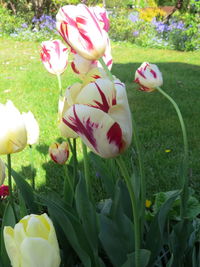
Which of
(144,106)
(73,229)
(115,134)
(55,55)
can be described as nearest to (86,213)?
(73,229)

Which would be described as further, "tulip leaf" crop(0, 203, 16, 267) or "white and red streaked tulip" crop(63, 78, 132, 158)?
"tulip leaf" crop(0, 203, 16, 267)

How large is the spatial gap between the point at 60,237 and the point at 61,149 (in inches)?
11.9

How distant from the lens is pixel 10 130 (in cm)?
87

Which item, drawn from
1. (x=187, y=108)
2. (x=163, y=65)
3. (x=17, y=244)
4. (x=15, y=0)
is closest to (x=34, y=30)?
(x=15, y=0)

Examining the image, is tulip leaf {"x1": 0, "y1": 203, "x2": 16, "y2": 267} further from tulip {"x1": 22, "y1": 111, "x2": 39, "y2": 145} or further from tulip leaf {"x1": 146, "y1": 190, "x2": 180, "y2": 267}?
tulip leaf {"x1": 146, "y1": 190, "x2": 180, "y2": 267}

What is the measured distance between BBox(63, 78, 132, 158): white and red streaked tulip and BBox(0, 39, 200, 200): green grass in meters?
1.32

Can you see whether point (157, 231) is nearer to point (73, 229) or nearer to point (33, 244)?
point (73, 229)

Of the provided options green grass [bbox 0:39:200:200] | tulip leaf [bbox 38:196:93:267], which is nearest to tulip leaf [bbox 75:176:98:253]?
tulip leaf [bbox 38:196:93:267]

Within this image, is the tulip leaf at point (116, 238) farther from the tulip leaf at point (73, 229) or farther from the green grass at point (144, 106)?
the green grass at point (144, 106)

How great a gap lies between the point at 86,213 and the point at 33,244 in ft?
1.18

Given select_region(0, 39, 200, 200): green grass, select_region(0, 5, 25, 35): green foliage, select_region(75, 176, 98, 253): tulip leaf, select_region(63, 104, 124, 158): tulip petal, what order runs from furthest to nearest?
select_region(0, 5, 25, 35): green foliage → select_region(0, 39, 200, 200): green grass → select_region(75, 176, 98, 253): tulip leaf → select_region(63, 104, 124, 158): tulip petal

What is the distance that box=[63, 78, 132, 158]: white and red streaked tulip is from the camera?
2.05ft

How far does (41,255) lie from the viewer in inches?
25.6

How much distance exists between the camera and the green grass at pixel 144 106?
7.52 feet
